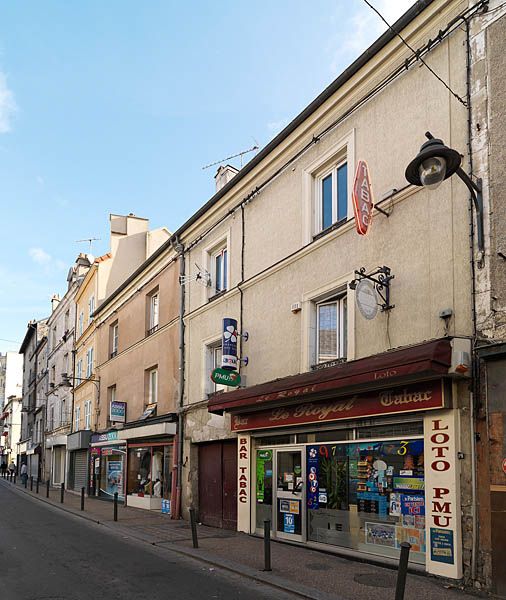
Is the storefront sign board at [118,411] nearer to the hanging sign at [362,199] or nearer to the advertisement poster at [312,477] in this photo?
the advertisement poster at [312,477]

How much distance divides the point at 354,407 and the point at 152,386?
1166 centimetres

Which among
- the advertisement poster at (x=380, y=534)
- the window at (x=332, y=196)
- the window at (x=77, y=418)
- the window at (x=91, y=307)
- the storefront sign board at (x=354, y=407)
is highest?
the window at (x=91, y=307)

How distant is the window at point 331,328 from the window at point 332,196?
146 cm

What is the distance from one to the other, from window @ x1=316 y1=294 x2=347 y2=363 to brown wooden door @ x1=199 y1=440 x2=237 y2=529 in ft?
13.3

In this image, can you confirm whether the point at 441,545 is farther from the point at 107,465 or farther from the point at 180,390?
the point at 107,465

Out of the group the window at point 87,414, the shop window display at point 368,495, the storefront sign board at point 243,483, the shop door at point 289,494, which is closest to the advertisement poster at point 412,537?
the shop window display at point 368,495

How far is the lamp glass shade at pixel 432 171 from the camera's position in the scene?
21.9 ft

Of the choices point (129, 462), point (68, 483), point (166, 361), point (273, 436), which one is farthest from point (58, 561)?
point (68, 483)

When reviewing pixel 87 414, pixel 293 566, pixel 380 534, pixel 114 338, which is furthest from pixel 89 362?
pixel 380 534

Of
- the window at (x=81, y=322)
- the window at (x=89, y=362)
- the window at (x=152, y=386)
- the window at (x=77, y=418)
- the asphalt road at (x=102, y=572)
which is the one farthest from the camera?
the window at (x=81, y=322)

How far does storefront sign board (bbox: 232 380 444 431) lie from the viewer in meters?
8.37

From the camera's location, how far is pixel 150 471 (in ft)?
62.8

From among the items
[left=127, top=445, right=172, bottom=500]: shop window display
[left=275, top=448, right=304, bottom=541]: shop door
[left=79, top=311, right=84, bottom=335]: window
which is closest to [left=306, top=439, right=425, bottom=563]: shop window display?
[left=275, top=448, right=304, bottom=541]: shop door

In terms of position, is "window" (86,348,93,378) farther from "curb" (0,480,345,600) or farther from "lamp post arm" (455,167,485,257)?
"lamp post arm" (455,167,485,257)
